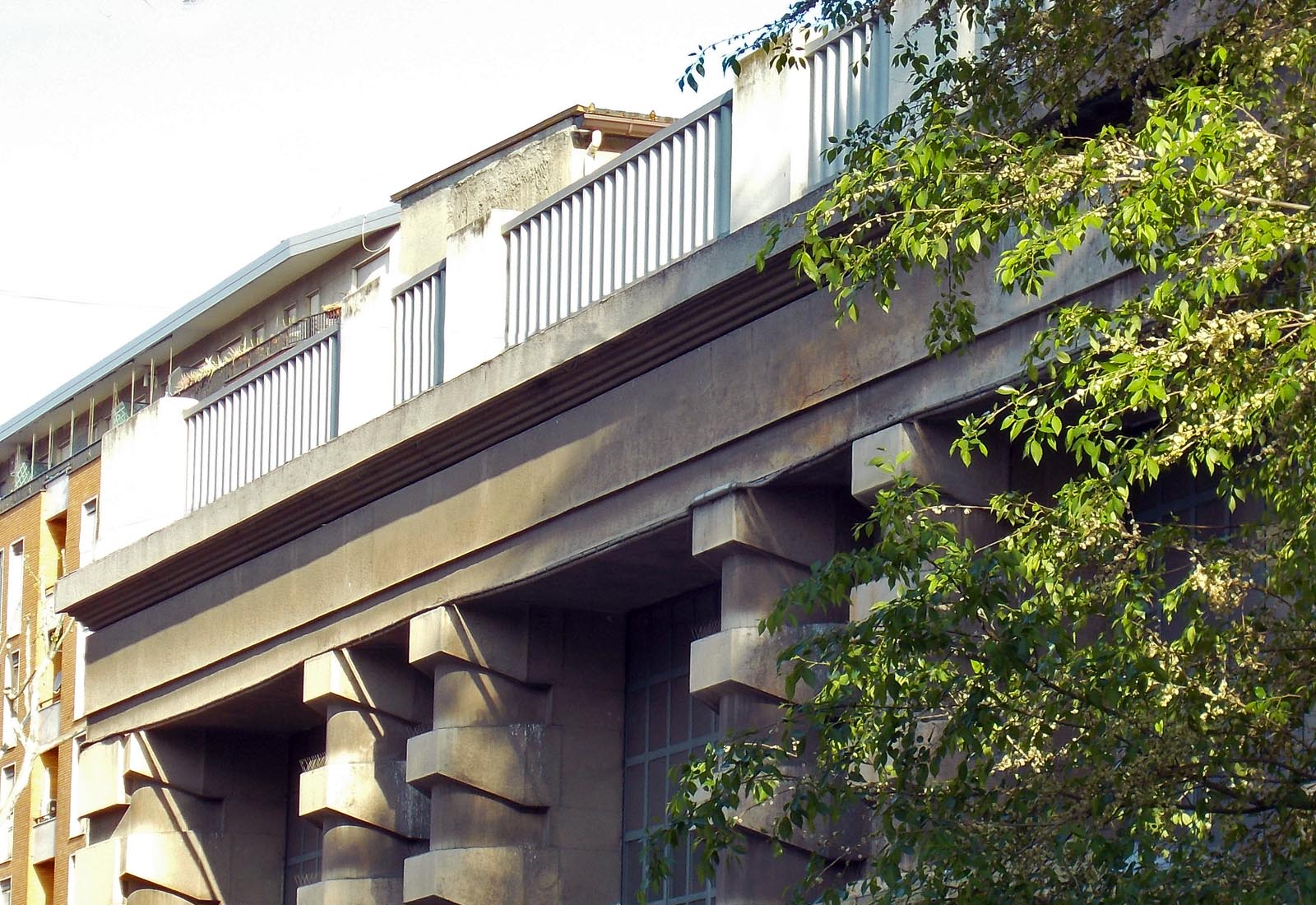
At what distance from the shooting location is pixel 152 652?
27.2 meters

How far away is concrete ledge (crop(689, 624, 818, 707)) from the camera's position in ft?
59.5

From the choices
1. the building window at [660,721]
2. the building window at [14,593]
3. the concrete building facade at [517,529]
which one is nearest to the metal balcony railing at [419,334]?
the concrete building facade at [517,529]

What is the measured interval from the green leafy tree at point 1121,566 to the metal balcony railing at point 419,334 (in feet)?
37.1

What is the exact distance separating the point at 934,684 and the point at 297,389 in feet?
49.9

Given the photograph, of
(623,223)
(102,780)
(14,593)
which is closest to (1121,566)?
(623,223)

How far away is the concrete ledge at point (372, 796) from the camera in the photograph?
23.5 m

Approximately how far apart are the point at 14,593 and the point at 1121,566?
28741mm

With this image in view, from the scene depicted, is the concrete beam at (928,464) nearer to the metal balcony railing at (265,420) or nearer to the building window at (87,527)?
the metal balcony railing at (265,420)

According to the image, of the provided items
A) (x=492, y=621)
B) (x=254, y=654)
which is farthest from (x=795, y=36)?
(x=254, y=654)

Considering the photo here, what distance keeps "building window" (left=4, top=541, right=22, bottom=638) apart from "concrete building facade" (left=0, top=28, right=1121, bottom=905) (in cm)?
817

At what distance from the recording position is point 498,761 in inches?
861

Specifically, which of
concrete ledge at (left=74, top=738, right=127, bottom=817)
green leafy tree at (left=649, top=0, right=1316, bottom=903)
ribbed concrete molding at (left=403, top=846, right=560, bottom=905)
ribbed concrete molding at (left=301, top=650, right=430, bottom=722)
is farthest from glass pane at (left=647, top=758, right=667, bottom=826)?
green leafy tree at (left=649, top=0, right=1316, bottom=903)

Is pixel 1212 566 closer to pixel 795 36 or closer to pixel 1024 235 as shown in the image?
pixel 1024 235

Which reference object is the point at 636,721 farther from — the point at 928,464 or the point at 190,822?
the point at 190,822
